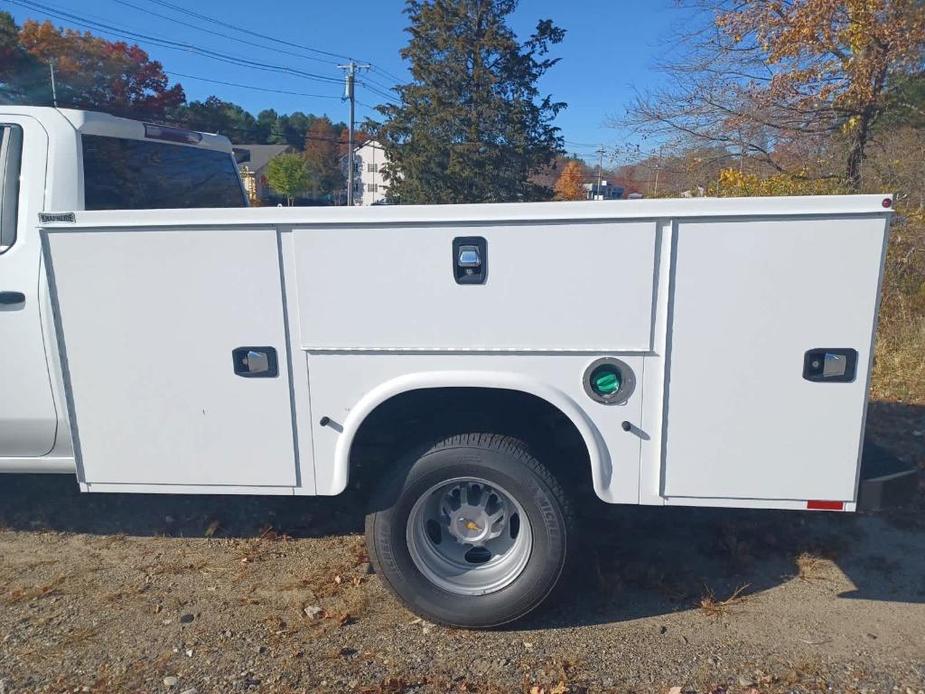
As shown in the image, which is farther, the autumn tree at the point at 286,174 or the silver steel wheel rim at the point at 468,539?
the autumn tree at the point at 286,174

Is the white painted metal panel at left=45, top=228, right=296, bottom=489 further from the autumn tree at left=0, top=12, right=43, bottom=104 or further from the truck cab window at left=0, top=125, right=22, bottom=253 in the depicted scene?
the autumn tree at left=0, top=12, right=43, bottom=104

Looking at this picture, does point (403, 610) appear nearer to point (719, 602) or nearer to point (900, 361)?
point (719, 602)

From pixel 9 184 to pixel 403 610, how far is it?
279 cm

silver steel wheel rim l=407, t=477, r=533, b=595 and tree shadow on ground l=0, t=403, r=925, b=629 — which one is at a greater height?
silver steel wheel rim l=407, t=477, r=533, b=595

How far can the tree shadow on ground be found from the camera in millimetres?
3574

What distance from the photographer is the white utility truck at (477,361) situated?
2.79m

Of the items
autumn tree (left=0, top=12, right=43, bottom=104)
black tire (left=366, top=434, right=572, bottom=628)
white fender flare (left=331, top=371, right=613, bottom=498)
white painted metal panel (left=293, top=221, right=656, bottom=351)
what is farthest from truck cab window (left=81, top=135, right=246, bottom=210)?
autumn tree (left=0, top=12, right=43, bottom=104)

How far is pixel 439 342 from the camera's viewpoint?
117 inches

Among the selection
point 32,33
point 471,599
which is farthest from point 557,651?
point 32,33

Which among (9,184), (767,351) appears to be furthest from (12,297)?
(767,351)

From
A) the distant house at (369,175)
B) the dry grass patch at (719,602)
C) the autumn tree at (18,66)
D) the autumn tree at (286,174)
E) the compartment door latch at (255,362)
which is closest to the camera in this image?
the compartment door latch at (255,362)

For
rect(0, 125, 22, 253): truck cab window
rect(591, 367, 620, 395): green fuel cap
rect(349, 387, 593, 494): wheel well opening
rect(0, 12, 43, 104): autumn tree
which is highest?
rect(0, 12, 43, 104): autumn tree

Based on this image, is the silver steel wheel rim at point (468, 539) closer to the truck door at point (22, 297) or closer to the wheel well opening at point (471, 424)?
the wheel well opening at point (471, 424)

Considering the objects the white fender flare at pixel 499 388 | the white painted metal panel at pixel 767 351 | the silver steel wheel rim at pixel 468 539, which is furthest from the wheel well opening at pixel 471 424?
the white painted metal panel at pixel 767 351
